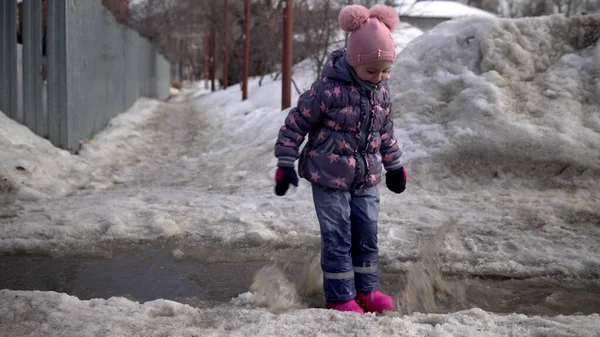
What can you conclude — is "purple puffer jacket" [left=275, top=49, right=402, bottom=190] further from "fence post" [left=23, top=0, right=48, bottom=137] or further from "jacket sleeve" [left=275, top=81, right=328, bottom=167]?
"fence post" [left=23, top=0, right=48, bottom=137]

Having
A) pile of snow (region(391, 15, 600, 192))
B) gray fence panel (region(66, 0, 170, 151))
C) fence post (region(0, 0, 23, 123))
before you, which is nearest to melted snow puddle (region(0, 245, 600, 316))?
pile of snow (region(391, 15, 600, 192))

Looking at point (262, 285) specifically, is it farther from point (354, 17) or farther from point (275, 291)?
point (354, 17)

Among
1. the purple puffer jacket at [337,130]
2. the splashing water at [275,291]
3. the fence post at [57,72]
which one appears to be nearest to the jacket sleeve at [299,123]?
the purple puffer jacket at [337,130]

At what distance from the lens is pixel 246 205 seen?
5.06 meters

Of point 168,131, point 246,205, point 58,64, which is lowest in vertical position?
point 168,131

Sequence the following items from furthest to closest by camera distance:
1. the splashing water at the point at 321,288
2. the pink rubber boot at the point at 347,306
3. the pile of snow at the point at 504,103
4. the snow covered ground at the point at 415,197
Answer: the pile of snow at the point at 504,103
the splashing water at the point at 321,288
the pink rubber boot at the point at 347,306
the snow covered ground at the point at 415,197

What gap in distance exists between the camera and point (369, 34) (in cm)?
294

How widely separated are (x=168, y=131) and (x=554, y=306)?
1050cm

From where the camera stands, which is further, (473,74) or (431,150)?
(473,74)

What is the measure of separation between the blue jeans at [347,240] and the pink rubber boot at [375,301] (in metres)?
0.03

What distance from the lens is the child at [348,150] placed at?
9.70ft

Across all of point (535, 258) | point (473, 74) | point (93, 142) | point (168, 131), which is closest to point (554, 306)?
point (535, 258)

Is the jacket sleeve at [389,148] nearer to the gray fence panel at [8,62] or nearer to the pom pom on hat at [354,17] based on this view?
the pom pom on hat at [354,17]

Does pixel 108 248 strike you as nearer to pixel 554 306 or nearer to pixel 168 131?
pixel 554 306
